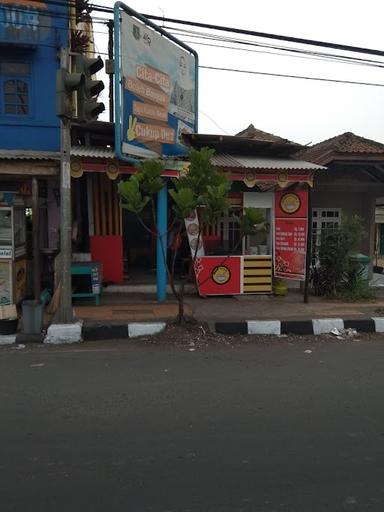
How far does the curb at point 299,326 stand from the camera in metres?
7.95

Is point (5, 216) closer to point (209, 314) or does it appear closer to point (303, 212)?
point (209, 314)

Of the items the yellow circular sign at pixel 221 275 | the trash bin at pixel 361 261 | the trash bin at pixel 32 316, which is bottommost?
the trash bin at pixel 32 316

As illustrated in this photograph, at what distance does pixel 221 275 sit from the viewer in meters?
10.4

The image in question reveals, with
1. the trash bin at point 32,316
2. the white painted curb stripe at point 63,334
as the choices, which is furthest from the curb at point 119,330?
the trash bin at point 32,316

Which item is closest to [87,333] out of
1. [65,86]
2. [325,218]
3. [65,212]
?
[65,212]

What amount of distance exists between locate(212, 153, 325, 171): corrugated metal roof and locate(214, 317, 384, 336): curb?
310 cm

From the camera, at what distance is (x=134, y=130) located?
29.3 ft

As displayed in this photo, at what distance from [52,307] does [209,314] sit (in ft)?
8.59

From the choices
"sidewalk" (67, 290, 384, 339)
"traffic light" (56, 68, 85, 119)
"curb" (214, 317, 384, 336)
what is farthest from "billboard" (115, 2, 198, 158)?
"curb" (214, 317, 384, 336)

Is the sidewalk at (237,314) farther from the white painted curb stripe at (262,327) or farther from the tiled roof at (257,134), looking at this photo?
the tiled roof at (257,134)

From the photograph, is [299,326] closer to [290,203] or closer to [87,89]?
[290,203]

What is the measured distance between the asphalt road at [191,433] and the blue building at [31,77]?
620cm

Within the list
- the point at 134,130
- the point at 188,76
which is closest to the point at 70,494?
the point at 134,130

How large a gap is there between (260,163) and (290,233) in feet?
5.06
